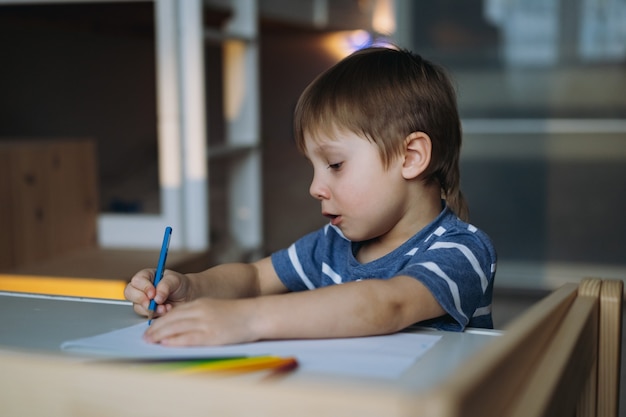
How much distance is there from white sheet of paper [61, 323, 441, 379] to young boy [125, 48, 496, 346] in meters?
0.09

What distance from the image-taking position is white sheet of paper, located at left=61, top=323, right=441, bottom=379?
0.54 meters

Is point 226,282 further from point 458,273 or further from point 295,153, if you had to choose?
point 295,153

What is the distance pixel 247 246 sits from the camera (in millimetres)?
2676

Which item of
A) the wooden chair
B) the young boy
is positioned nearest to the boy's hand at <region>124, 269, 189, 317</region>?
the young boy

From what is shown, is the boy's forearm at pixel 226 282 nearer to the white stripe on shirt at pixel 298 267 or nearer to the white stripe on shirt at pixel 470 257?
the white stripe on shirt at pixel 298 267

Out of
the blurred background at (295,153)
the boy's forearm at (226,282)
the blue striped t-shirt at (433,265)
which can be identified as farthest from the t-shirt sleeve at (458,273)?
the blurred background at (295,153)

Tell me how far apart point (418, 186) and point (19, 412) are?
61 cm

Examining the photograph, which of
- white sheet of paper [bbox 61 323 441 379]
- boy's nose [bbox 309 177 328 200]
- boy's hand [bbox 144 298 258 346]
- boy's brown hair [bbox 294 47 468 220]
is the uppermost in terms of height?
boy's brown hair [bbox 294 47 468 220]

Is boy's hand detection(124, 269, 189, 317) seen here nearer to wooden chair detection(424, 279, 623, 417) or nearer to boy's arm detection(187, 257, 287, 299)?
boy's arm detection(187, 257, 287, 299)

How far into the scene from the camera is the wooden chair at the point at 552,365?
348 millimetres

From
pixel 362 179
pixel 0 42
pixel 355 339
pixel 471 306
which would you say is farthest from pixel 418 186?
pixel 0 42

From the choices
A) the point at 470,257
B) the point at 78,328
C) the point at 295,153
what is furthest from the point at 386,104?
the point at 295,153

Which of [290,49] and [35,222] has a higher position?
[290,49]

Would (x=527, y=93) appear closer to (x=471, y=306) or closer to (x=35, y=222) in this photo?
(x=35, y=222)
